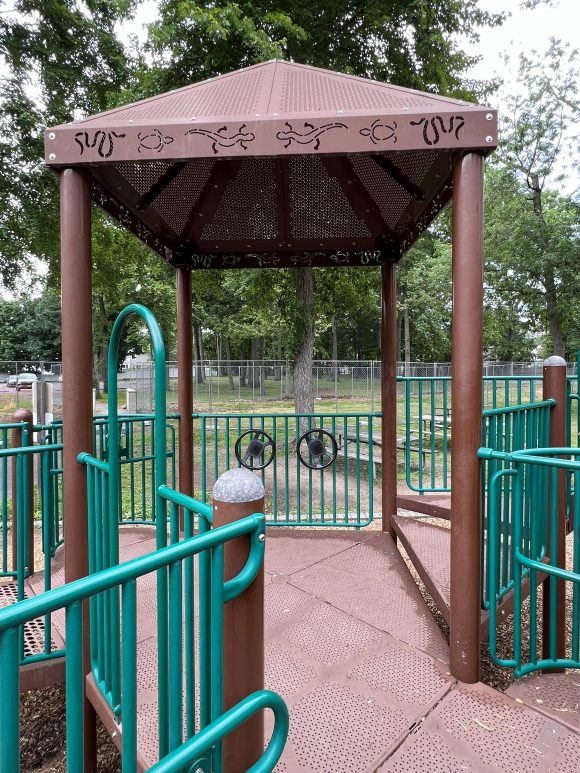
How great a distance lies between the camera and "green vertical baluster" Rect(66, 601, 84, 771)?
1.02m

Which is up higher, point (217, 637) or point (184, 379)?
point (184, 379)

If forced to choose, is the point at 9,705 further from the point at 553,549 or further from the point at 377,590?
the point at 553,549

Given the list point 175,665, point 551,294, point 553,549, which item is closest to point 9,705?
point 175,665

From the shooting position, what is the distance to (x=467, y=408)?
229cm

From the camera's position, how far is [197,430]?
16000 millimetres

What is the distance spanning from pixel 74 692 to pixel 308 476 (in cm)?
807

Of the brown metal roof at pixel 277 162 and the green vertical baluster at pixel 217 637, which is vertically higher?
the brown metal roof at pixel 277 162

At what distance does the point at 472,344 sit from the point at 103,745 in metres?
3.48

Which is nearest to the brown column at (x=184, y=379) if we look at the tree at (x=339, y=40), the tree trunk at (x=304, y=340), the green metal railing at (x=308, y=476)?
the green metal railing at (x=308, y=476)

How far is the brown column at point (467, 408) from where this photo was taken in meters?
2.27

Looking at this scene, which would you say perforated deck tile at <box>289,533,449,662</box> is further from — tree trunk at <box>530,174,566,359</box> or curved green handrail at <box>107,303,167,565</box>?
tree trunk at <box>530,174,566,359</box>

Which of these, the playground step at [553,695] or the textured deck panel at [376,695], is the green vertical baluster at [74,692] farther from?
the playground step at [553,695]

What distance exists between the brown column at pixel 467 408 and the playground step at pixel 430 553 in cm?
35

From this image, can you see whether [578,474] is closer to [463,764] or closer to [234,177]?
[463,764]
